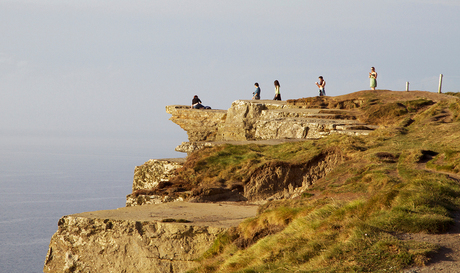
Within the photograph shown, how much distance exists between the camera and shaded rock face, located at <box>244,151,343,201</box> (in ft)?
30.4

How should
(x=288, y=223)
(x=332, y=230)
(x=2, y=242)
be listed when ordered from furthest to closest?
(x=2, y=242), (x=288, y=223), (x=332, y=230)

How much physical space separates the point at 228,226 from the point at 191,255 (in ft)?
2.34

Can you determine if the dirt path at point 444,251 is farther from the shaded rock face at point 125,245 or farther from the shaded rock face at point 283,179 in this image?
the shaded rock face at point 283,179

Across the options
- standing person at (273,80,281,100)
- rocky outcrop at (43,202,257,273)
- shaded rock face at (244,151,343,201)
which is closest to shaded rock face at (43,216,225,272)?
rocky outcrop at (43,202,257,273)

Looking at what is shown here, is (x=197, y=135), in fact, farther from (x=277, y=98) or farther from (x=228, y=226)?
(x=228, y=226)

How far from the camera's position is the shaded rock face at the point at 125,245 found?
682 cm

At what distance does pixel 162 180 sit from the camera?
34.3ft

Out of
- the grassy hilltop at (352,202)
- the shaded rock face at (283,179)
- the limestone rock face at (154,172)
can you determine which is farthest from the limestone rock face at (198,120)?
the shaded rock face at (283,179)

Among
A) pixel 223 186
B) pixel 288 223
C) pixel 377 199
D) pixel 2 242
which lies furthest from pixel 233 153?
pixel 2 242

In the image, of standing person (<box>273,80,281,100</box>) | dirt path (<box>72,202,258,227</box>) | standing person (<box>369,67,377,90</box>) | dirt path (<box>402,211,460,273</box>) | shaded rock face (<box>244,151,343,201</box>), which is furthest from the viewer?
standing person (<box>273,80,281,100</box>)

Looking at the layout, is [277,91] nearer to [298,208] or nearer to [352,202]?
[298,208]

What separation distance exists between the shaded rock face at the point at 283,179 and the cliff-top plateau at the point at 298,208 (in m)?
0.02

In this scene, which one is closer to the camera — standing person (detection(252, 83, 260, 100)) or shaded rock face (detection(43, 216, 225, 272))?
shaded rock face (detection(43, 216, 225, 272))

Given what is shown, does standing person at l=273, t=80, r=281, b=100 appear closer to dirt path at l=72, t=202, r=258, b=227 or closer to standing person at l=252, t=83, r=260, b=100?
standing person at l=252, t=83, r=260, b=100
